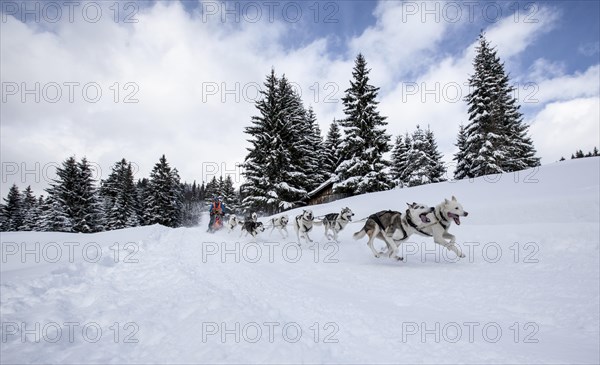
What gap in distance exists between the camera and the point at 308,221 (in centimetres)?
1008

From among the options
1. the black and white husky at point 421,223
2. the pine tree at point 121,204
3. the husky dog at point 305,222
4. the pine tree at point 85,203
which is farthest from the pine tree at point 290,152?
the pine tree at point 121,204

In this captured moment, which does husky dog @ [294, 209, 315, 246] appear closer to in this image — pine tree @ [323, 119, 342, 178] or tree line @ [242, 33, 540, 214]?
tree line @ [242, 33, 540, 214]

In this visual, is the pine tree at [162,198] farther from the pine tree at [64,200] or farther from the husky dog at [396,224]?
the husky dog at [396,224]

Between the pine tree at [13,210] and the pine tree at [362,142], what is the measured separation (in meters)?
54.0

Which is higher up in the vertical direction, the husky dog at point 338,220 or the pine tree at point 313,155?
the pine tree at point 313,155

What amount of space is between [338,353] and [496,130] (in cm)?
2919

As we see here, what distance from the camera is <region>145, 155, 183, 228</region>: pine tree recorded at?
3894cm

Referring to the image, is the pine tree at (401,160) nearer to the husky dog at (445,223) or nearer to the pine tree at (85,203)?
the husky dog at (445,223)

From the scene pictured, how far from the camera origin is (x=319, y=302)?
3818 mm

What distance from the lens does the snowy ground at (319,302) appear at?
244cm

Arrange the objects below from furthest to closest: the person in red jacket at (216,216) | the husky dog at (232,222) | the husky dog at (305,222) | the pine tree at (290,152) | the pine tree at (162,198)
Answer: the pine tree at (162,198)
the pine tree at (290,152)
the person in red jacket at (216,216)
the husky dog at (232,222)
the husky dog at (305,222)

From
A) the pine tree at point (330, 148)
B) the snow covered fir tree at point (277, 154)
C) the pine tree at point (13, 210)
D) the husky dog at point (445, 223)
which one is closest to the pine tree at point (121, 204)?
the pine tree at point (13, 210)

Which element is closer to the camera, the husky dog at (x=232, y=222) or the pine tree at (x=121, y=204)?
the husky dog at (x=232, y=222)

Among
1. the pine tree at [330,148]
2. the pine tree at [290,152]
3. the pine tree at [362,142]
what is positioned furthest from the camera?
the pine tree at [330,148]
